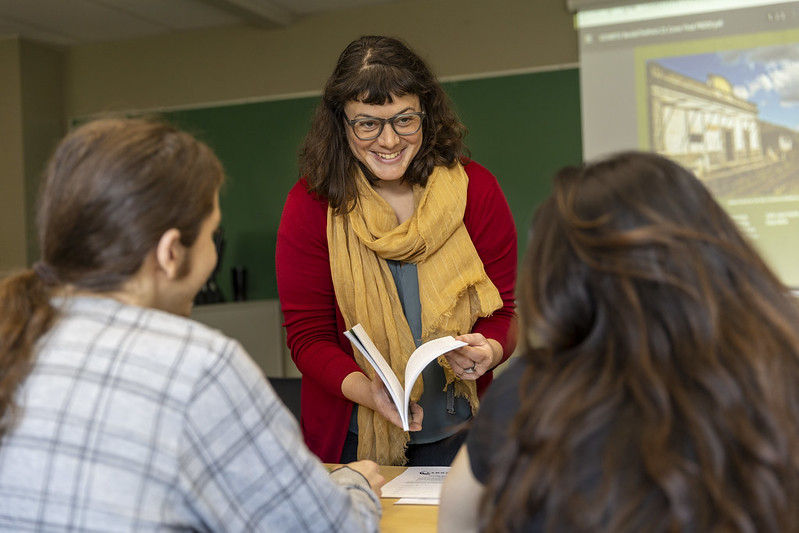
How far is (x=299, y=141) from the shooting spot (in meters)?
4.59

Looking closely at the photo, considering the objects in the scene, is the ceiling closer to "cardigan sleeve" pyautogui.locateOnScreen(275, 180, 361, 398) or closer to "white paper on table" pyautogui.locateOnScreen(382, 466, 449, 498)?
"cardigan sleeve" pyautogui.locateOnScreen(275, 180, 361, 398)

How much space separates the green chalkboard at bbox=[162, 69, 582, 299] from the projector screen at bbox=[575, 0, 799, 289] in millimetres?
1251

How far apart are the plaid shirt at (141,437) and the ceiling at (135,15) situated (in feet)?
13.1

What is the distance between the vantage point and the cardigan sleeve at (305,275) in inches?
71.8

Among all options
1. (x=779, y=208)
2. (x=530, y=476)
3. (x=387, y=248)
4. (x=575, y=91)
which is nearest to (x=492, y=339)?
(x=387, y=248)

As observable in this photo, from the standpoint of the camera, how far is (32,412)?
0.89 m

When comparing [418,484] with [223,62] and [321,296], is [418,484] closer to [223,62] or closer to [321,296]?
[321,296]

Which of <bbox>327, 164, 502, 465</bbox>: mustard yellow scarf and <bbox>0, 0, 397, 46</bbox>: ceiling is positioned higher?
<bbox>0, 0, 397, 46</bbox>: ceiling

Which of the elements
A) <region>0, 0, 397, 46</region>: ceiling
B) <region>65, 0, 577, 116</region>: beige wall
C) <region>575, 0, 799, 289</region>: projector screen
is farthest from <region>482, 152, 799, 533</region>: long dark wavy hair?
<region>0, 0, 397, 46</region>: ceiling

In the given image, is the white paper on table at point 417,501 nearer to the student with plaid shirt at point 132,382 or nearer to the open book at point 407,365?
the open book at point 407,365

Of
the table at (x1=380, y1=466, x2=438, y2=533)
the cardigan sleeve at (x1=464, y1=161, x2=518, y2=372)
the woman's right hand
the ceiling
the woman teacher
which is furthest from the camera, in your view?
the ceiling

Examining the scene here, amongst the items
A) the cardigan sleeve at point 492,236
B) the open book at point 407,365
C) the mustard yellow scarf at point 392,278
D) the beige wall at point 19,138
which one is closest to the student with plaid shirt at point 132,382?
the open book at point 407,365

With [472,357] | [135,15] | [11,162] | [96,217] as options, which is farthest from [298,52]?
[96,217]

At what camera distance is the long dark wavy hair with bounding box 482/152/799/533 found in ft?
2.49
